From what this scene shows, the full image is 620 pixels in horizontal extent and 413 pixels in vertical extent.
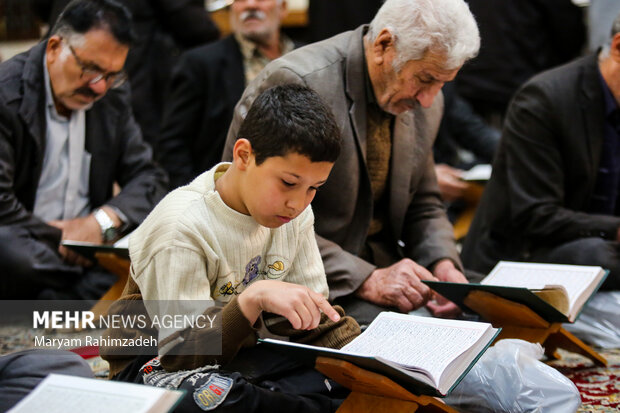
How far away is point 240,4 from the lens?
152 inches

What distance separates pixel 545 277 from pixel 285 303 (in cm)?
114

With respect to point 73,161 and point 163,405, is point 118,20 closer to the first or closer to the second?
point 73,161

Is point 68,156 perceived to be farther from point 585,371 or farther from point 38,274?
point 585,371

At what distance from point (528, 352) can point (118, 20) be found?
1.61 metres

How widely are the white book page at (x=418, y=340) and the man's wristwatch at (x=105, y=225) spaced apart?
4.37ft

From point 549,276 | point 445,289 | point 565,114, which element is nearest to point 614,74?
point 565,114

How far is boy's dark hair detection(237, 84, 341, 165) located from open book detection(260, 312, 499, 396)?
15.2 inches

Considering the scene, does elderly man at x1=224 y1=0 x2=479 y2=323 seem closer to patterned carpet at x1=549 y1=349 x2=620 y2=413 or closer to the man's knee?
patterned carpet at x1=549 y1=349 x2=620 y2=413

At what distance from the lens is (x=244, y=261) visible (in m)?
1.75

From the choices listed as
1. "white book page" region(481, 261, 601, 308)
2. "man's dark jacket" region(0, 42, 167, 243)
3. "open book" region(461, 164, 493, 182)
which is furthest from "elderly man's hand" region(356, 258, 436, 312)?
"open book" region(461, 164, 493, 182)

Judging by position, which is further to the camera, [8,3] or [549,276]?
[8,3]

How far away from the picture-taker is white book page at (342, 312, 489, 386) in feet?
5.33

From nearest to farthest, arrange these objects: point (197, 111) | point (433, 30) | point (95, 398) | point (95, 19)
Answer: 1. point (95, 398)
2. point (433, 30)
3. point (95, 19)
4. point (197, 111)

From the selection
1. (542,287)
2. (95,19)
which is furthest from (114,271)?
(542,287)
